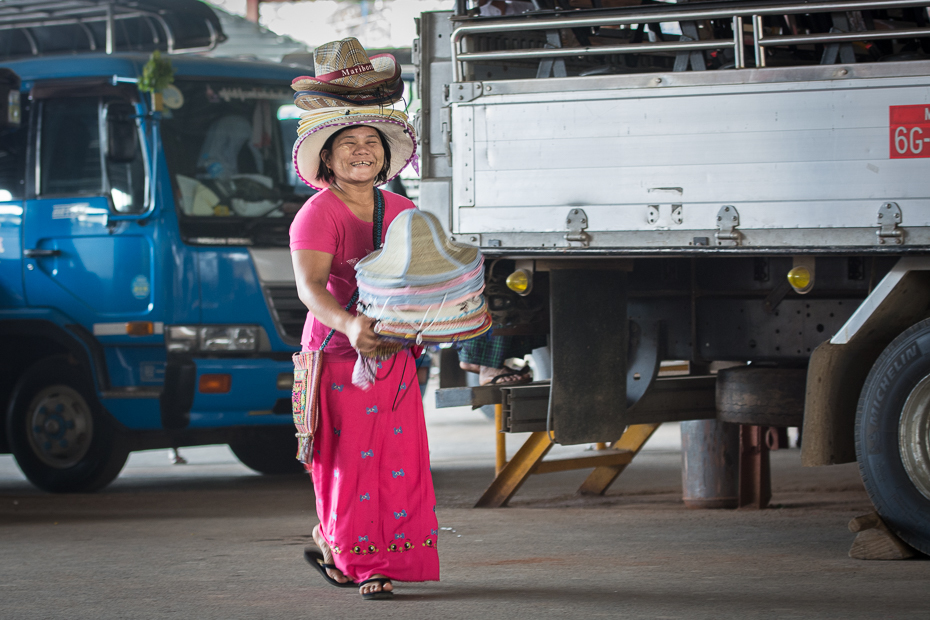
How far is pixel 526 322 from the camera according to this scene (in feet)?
20.6

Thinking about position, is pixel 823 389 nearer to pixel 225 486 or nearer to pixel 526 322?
pixel 526 322

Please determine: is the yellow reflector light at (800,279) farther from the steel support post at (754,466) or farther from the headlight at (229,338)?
the headlight at (229,338)

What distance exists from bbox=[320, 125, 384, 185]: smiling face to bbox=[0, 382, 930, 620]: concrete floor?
1.52 metres

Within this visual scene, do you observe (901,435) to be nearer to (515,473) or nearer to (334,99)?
(334,99)

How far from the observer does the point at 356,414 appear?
4449 mm

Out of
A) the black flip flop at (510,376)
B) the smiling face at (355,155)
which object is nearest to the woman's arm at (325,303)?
the smiling face at (355,155)

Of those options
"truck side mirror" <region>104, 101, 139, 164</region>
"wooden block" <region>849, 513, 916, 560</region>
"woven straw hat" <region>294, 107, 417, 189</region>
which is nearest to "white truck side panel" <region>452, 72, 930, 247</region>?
"woven straw hat" <region>294, 107, 417, 189</region>

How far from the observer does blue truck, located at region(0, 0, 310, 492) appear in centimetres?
858

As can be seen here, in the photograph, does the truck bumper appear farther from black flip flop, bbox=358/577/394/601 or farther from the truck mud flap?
black flip flop, bbox=358/577/394/601

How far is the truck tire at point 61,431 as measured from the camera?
29.3 ft

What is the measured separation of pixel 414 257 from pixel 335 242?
42cm

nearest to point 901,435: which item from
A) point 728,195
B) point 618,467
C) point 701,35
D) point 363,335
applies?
point 728,195

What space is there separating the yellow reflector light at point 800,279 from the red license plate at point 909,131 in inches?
27.0

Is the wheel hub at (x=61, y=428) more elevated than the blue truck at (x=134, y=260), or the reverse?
the blue truck at (x=134, y=260)
